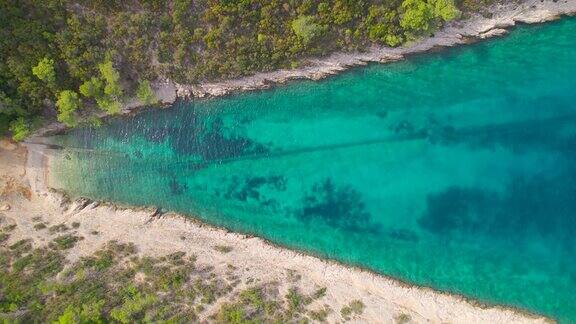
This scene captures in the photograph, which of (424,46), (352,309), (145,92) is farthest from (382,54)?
(352,309)

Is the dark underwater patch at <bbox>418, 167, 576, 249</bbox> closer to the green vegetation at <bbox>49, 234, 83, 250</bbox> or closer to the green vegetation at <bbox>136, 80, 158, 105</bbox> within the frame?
the green vegetation at <bbox>136, 80, 158, 105</bbox>

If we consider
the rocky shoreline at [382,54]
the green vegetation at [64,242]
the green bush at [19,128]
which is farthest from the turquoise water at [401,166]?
the green vegetation at [64,242]

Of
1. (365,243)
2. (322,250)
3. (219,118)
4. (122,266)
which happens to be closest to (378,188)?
(365,243)

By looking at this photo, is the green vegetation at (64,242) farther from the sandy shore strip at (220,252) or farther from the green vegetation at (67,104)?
the green vegetation at (67,104)

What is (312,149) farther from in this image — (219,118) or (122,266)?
(122,266)

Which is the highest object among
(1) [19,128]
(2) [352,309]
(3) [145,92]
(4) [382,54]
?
(4) [382,54]

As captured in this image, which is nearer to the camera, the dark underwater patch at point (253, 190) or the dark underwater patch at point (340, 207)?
the dark underwater patch at point (340, 207)

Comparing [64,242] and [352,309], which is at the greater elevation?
[64,242]

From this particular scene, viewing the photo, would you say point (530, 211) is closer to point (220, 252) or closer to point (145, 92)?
point (220, 252)
